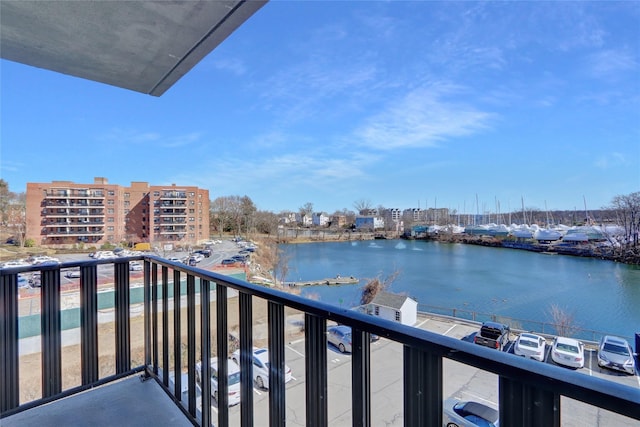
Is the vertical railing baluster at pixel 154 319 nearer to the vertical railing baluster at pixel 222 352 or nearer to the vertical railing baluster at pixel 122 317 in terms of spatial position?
the vertical railing baluster at pixel 122 317

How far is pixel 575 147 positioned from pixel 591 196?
1.95 metres

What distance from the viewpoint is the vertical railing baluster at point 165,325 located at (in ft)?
5.14

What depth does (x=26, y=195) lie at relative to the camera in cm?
843

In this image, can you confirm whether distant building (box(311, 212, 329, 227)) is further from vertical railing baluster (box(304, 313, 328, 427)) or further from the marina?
vertical railing baluster (box(304, 313, 328, 427))

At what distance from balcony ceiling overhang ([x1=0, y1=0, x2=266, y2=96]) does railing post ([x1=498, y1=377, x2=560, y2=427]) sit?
1387mm

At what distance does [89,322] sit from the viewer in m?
1.58

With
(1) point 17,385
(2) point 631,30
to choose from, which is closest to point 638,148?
(2) point 631,30

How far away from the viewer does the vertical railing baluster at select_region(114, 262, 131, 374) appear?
171 cm

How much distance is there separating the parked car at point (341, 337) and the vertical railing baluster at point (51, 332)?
4.83 feet

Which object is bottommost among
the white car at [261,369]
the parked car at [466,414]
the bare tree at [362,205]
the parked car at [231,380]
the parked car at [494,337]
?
the parked car at [494,337]

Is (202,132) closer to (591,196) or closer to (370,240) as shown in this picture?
(591,196)

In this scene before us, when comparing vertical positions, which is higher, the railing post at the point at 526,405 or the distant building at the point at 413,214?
the distant building at the point at 413,214

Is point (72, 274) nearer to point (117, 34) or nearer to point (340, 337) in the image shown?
point (117, 34)

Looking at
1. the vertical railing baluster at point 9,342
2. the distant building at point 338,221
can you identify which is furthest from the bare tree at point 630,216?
the distant building at point 338,221
